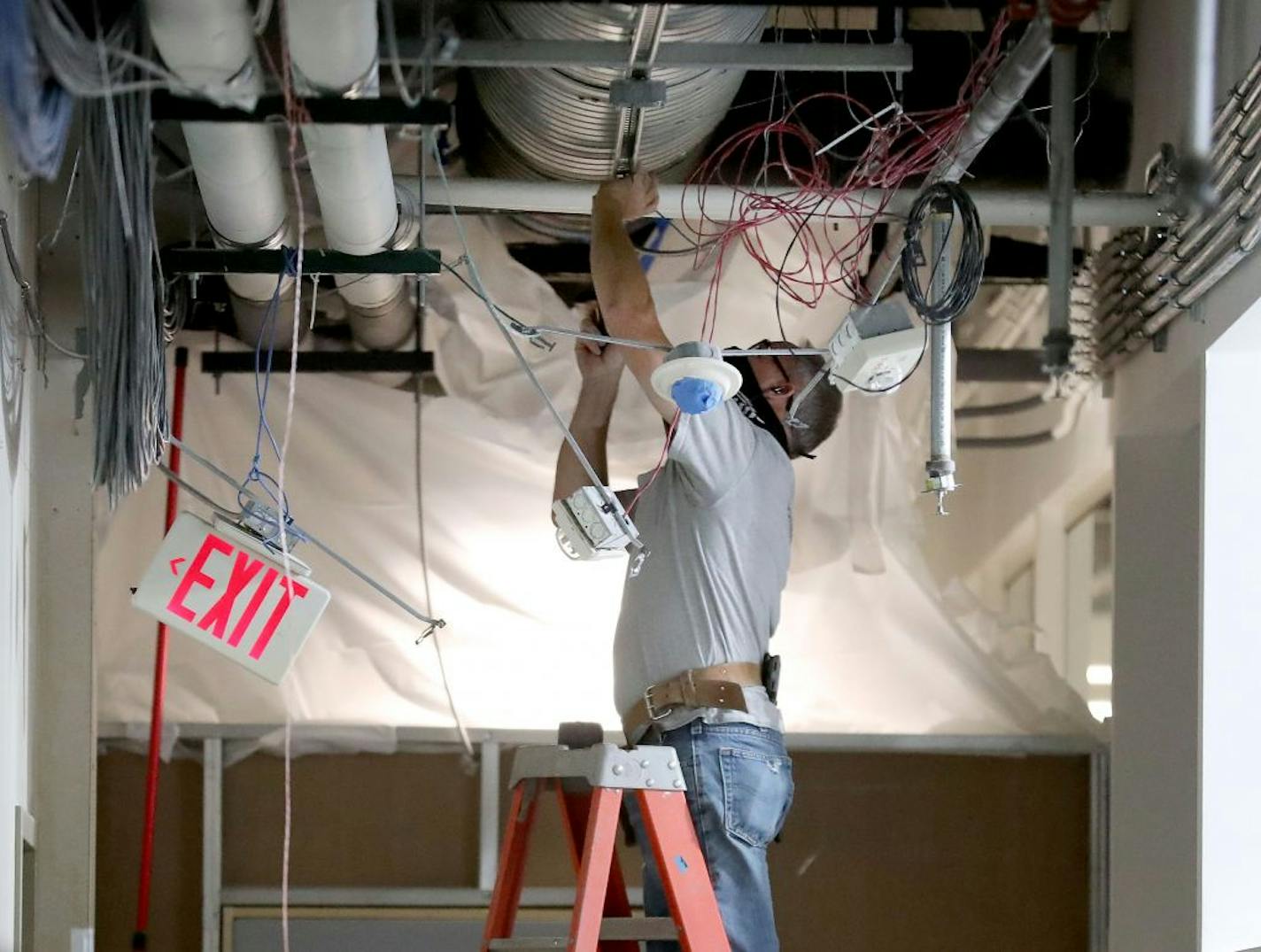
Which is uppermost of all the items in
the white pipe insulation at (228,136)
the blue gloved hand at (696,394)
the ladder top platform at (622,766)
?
the white pipe insulation at (228,136)

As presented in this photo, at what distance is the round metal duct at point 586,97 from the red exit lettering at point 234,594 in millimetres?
966

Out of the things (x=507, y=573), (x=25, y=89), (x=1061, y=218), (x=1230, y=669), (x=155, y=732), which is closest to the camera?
(x=25, y=89)

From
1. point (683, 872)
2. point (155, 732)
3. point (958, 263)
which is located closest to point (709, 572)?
point (683, 872)

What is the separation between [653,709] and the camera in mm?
2781

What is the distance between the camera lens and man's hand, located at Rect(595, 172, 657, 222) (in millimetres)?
2852

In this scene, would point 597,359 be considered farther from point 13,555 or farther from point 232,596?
point 13,555

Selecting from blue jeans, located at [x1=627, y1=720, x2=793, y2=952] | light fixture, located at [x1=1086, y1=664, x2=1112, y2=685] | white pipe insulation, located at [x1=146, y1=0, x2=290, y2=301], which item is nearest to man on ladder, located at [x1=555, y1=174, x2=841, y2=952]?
blue jeans, located at [x1=627, y1=720, x2=793, y2=952]

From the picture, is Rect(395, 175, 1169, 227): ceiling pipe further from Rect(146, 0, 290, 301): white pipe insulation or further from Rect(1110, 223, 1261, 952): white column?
Rect(146, 0, 290, 301): white pipe insulation

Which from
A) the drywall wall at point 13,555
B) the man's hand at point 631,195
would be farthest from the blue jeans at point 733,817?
the drywall wall at point 13,555

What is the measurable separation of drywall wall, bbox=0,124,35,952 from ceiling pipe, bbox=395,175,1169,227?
650 mm

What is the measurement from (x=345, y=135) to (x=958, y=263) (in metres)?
0.93

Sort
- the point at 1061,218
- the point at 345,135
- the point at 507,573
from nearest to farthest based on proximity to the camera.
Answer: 1. the point at 1061,218
2. the point at 345,135
3. the point at 507,573

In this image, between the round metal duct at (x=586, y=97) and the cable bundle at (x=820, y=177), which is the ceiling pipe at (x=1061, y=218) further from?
the round metal duct at (x=586, y=97)

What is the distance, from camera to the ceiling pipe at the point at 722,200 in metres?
3.04
